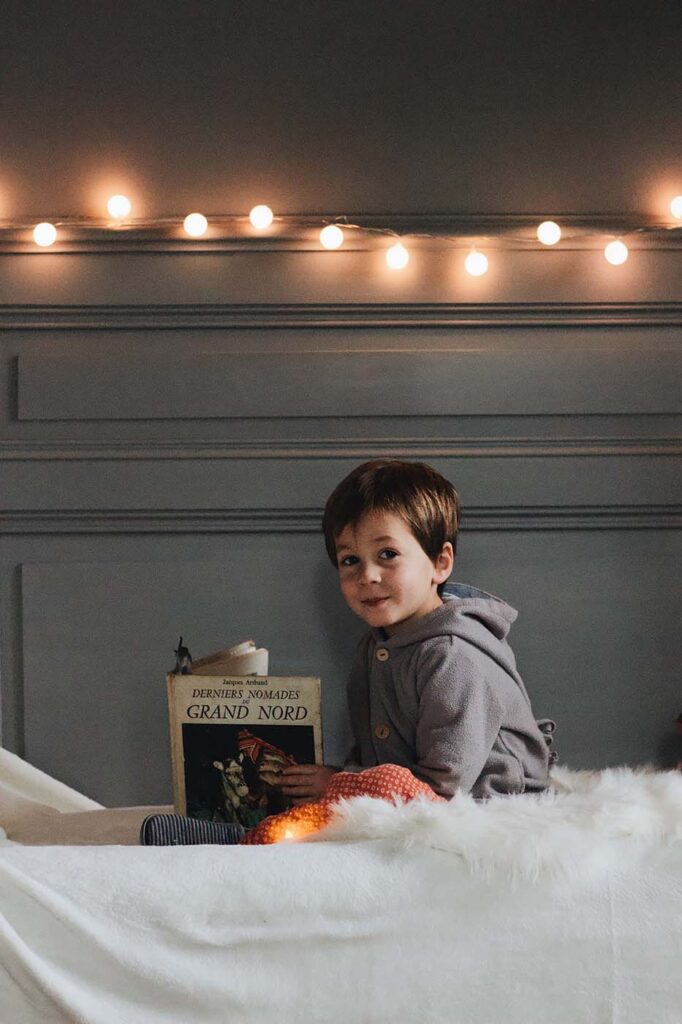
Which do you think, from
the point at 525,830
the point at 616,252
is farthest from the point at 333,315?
the point at 525,830

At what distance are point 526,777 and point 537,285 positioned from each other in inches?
32.4

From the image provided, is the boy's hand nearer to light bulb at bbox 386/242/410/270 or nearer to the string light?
light bulb at bbox 386/242/410/270

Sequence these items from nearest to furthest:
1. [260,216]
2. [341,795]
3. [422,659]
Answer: [341,795] < [422,659] < [260,216]

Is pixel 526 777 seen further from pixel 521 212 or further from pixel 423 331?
pixel 521 212

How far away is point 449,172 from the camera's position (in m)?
1.83

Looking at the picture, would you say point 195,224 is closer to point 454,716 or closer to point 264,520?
point 264,520

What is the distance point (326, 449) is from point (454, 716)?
0.64 m

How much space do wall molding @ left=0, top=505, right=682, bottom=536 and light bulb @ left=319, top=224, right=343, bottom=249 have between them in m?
0.43

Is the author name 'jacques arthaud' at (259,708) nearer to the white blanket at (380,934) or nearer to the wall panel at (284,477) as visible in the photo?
the white blanket at (380,934)

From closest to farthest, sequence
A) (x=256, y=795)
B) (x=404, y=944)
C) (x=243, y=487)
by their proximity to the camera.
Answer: (x=404, y=944) < (x=256, y=795) < (x=243, y=487)

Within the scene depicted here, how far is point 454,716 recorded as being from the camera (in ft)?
4.23

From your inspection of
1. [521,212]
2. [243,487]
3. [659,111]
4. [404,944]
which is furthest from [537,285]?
[404,944]

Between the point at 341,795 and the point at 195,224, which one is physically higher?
the point at 195,224

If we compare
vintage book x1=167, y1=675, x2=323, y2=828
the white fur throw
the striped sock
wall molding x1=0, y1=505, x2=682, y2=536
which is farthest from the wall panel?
the white fur throw
